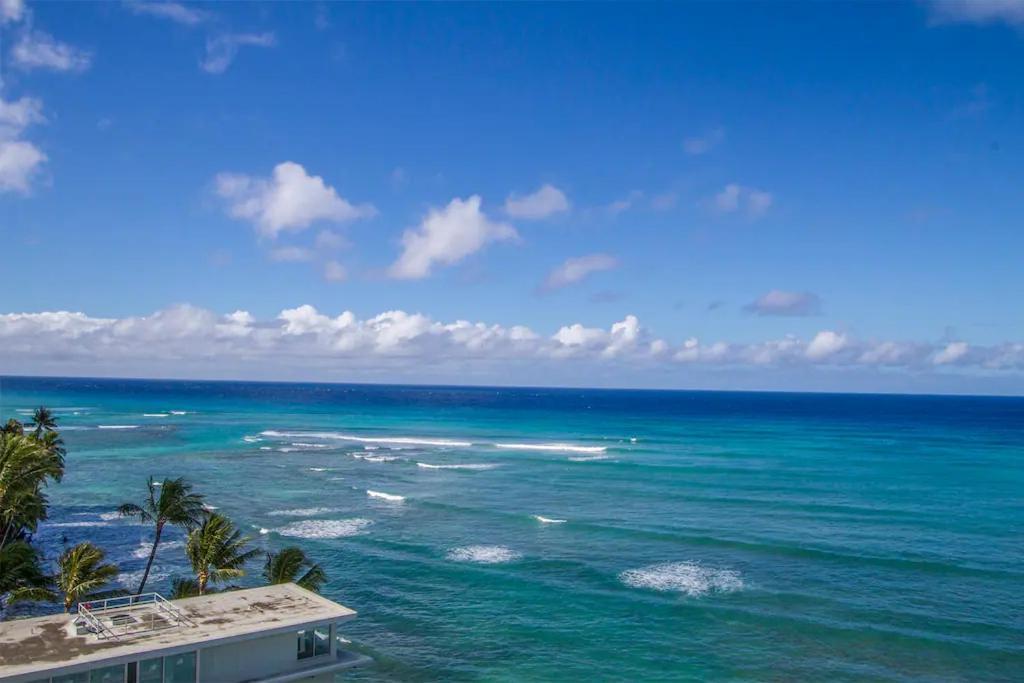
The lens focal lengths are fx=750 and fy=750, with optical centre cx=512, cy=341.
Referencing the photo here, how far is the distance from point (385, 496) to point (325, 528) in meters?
12.8

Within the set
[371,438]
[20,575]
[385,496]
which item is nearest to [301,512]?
[385,496]

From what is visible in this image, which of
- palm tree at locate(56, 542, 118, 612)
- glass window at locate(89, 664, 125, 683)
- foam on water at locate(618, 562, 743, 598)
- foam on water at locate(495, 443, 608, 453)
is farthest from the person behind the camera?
foam on water at locate(495, 443, 608, 453)

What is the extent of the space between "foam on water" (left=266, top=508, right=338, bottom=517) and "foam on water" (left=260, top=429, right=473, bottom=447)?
51393 millimetres

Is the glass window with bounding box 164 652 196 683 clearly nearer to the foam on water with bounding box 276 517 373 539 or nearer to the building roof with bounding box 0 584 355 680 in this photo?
the building roof with bounding box 0 584 355 680


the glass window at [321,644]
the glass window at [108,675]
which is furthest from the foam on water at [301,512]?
the glass window at [108,675]

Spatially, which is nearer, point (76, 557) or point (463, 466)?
point (76, 557)

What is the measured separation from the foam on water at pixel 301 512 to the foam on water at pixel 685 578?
1029 inches

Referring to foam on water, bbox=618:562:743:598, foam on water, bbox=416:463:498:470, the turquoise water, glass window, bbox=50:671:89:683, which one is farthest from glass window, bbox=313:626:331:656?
foam on water, bbox=416:463:498:470

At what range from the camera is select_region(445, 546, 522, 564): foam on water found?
154ft

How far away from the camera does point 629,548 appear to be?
4984 centimetres

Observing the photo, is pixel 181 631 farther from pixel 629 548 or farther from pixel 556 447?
pixel 556 447

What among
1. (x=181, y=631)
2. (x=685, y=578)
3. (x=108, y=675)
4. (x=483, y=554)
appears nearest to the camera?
(x=108, y=675)

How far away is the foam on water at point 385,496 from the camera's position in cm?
6456

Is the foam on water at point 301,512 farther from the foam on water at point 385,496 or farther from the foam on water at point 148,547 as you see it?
the foam on water at point 148,547
